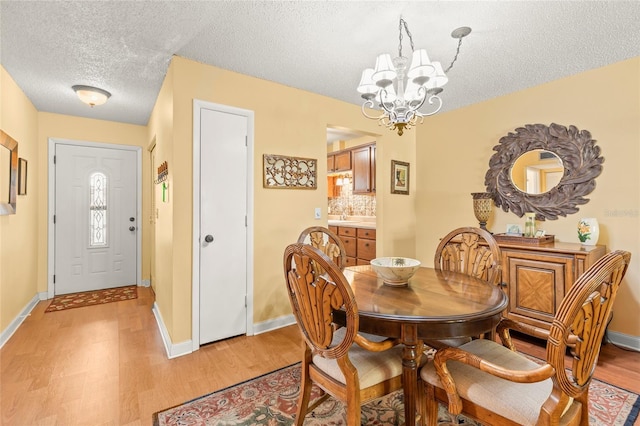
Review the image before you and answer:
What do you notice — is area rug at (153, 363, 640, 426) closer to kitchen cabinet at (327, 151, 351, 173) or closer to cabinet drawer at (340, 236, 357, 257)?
cabinet drawer at (340, 236, 357, 257)

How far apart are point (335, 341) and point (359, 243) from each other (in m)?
3.14

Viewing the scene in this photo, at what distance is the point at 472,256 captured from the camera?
2.20 m

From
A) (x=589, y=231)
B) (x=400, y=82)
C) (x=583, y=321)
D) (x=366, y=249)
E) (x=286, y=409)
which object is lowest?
(x=286, y=409)

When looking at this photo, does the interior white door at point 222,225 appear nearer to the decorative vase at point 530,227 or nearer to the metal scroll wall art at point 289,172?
the metal scroll wall art at point 289,172

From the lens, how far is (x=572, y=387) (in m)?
1.07

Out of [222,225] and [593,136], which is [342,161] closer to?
[222,225]

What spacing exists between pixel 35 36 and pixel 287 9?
1868 mm

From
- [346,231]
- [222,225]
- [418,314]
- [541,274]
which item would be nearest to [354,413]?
[418,314]

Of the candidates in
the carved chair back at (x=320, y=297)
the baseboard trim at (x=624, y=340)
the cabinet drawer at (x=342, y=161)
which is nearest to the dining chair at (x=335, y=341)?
the carved chair back at (x=320, y=297)

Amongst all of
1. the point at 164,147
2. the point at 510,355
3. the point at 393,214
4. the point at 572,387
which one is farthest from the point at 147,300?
the point at 572,387

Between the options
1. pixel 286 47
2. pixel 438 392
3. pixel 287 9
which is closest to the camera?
pixel 438 392

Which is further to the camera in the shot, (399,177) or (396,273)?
(399,177)

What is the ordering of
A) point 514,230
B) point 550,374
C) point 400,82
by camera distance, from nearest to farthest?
point 550,374
point 400,82
point 514,230

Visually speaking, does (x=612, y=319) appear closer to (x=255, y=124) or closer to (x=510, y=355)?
(x=510, y=355)
